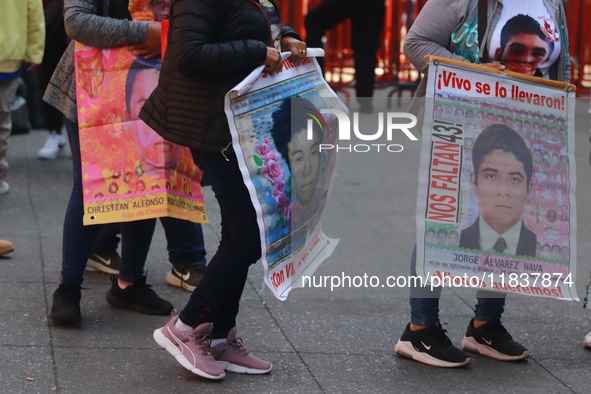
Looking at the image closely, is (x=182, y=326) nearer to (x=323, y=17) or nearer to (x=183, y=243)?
(x=183, y=243)

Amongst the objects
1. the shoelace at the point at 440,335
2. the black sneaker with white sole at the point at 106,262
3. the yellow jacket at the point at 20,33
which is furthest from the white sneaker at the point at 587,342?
the yellow jacket at the point at 20,33

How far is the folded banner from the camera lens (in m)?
4.05

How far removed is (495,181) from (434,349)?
0.81m

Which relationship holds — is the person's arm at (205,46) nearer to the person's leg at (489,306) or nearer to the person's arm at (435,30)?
the person's arm at (435,30)

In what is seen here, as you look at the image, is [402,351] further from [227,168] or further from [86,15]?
[86,15]

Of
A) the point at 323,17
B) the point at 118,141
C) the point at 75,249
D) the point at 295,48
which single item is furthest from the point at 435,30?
the point at 323,17

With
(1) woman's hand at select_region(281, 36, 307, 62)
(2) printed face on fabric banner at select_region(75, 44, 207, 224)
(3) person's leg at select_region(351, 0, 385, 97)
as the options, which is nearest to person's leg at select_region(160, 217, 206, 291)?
(2) printed face on fabric banner at select_region(75, 44, 207, 224)

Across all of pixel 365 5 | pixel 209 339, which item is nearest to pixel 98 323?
pixel 209 339

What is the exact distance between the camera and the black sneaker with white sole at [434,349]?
4637mm

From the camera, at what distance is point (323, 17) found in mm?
11234

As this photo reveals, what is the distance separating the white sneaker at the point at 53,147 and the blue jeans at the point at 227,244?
5.10m

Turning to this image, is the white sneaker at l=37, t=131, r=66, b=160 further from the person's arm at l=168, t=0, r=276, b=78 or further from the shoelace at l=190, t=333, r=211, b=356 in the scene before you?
the person's arm at l=168, t=0, r=276, b=78

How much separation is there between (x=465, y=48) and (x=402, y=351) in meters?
1.33

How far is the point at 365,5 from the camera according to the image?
36.6ft
